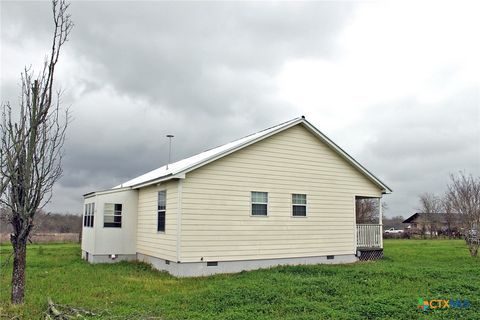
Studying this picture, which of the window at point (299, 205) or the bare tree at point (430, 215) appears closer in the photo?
the window at point (299, 205)

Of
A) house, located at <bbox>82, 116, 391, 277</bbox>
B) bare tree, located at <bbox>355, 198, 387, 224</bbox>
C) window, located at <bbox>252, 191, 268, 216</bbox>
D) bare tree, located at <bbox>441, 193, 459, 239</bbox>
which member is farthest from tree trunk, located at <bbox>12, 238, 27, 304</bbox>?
bare tree, located at <bbox>355, 198, 387, 224</bbox>

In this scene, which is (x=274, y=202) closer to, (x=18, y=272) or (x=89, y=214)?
(x=18, y=272)

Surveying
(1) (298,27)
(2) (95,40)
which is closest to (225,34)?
(1) (298,27)

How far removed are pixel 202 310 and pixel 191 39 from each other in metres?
9.67

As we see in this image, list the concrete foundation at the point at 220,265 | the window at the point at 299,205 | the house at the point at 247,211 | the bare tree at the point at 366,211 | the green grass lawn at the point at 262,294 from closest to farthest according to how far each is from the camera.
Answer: the green grass lawn at the point at 262,294 → the concrete foundation at the point at 220,265 → the house at the point at 247,211 → the window at the point at 299,205 → the bare tree at the point at 366,211

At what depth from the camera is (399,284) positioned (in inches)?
417

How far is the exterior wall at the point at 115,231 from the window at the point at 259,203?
6.14 meters

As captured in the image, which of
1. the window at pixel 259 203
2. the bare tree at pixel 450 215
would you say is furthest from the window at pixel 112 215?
the bare tree at pixel 450 215

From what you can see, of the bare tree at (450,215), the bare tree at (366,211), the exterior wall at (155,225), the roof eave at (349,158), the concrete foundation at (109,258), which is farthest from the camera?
the bare tree at (366,211)

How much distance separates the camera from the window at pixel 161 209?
579 inches

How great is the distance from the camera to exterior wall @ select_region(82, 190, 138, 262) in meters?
17.0

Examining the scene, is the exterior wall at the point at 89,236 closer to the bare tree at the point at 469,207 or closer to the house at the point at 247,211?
the house at the point at 247,211

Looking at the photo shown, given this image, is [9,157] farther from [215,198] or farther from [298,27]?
[298,27]

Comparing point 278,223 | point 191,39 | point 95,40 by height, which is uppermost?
point 191,39
